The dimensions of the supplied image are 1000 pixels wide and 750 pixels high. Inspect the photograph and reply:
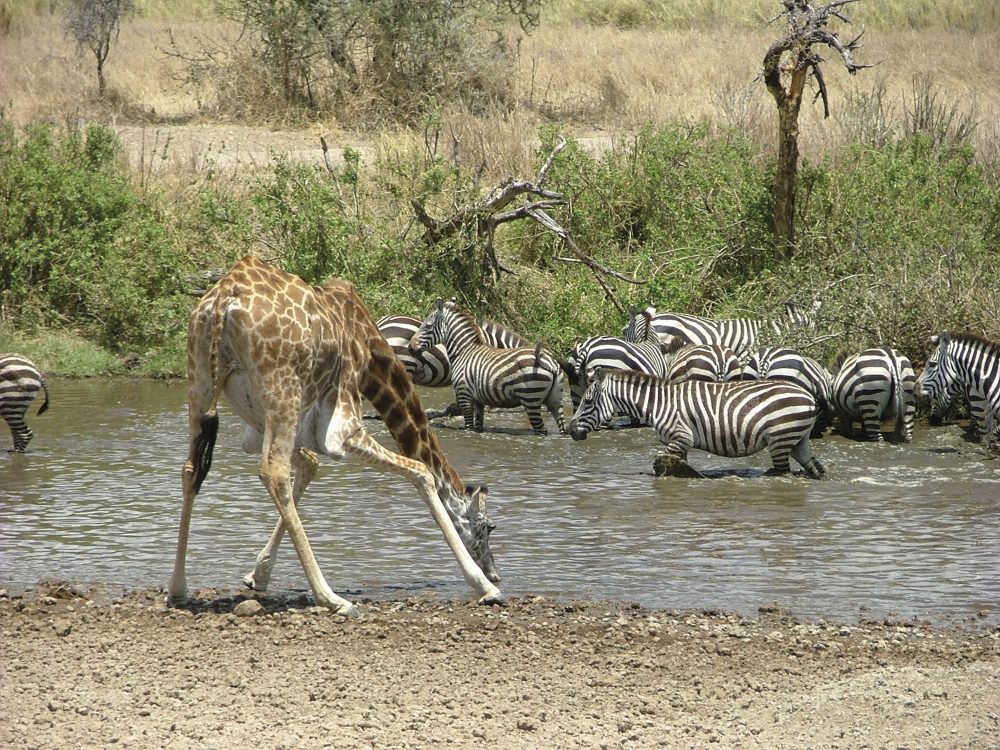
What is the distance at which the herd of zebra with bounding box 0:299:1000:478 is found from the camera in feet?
37.5

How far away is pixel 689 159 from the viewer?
1877 cm

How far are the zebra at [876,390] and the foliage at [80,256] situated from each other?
801 cm

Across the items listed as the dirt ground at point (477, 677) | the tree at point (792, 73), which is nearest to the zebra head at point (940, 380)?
the tree at point (792, 73)

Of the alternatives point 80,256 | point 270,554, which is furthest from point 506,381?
point 80,256

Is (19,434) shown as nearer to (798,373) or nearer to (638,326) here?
(638,326)

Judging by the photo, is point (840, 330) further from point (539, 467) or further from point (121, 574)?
point (121, 574)

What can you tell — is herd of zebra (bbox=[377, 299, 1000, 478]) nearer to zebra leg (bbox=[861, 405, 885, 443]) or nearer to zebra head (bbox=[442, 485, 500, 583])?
zebra leg (bbox=[861, 405, 885, 443])

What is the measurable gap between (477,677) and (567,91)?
78.2 feet

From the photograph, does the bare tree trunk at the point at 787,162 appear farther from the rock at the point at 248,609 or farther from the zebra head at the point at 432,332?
the rock at the point at 248,609

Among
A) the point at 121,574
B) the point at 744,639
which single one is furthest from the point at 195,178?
the point at 744,639

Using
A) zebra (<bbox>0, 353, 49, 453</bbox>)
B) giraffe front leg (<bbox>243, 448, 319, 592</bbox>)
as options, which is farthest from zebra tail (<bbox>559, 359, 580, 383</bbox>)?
giraffe front leg (<bbox>243, 448, 319, 592</bbox>)

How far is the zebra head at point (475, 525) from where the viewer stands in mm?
7965

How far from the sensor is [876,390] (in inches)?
497

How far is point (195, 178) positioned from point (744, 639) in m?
14.7
